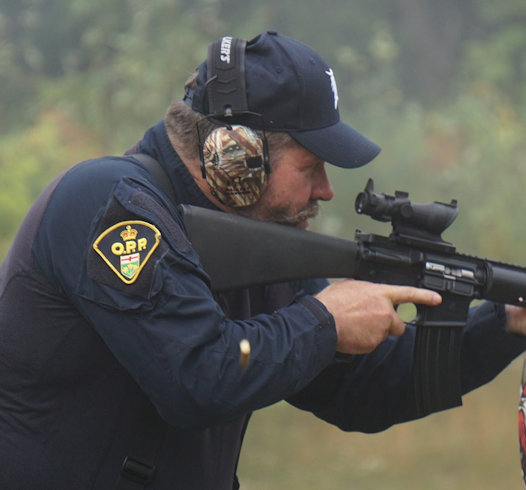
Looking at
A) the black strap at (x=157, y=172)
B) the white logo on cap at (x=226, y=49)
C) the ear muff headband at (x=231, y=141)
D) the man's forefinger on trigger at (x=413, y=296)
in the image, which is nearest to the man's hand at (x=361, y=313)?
the man's forefinger on trigger at (x=413, y=296)

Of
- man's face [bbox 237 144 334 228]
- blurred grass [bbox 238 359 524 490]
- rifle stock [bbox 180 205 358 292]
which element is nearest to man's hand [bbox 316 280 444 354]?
rifle stock [bbox 180 205 358 292]

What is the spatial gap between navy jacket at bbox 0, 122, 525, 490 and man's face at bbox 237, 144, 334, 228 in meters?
0.20

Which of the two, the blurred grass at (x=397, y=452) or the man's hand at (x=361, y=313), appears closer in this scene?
the man's hand at (x=361, y=313)

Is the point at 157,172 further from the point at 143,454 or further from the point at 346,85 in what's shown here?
the point at 346,85

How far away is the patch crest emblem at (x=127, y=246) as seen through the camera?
2.12 metres

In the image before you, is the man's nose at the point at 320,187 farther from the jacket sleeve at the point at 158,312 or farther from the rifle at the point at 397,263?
the jacket sleeve at the point at 158,312

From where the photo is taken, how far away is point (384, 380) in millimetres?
2957

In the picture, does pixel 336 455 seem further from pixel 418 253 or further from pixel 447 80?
pixel 447 80

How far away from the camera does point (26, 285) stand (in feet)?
7.52

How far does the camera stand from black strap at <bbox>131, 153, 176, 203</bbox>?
96.8 inches

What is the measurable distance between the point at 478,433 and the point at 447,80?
3941 mm

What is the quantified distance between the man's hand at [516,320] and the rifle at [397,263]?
79 millimetres

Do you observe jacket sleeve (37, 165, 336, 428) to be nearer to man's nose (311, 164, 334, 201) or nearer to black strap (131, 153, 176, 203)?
black strap (131, 153, 176, 203)

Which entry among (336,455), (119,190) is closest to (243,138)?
(119,190)
